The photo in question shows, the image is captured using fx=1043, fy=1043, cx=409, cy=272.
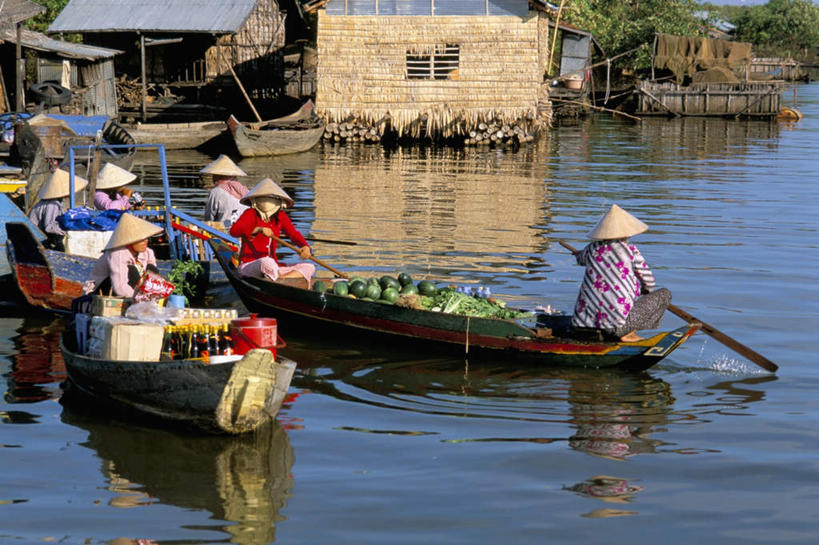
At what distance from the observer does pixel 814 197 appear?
61.8 feet

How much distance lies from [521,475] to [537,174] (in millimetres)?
16400

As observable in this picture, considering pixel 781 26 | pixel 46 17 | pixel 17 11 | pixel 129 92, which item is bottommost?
pixel 129 92

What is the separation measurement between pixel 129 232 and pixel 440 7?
19.9m

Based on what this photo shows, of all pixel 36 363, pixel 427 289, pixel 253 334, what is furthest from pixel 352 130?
pixel 253 334

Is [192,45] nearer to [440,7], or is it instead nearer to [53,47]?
[53,47]

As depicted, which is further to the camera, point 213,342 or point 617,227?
point 617,227

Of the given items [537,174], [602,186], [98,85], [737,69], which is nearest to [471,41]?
[537,174]

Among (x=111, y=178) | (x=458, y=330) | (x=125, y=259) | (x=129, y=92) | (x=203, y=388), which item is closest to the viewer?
(x=203, y=388)

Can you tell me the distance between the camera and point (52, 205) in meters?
11.1

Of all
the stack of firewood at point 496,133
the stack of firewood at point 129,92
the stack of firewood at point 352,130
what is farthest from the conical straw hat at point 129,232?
the stack of firewood at point 129,92

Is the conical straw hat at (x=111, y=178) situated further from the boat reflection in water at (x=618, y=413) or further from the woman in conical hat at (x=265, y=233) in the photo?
the boat reflection in water at (x=618, y=413)

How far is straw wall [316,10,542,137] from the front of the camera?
26.4m

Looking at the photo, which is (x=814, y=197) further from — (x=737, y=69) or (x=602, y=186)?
(x=737, y=69)

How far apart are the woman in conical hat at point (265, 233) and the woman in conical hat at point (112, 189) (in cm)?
201
